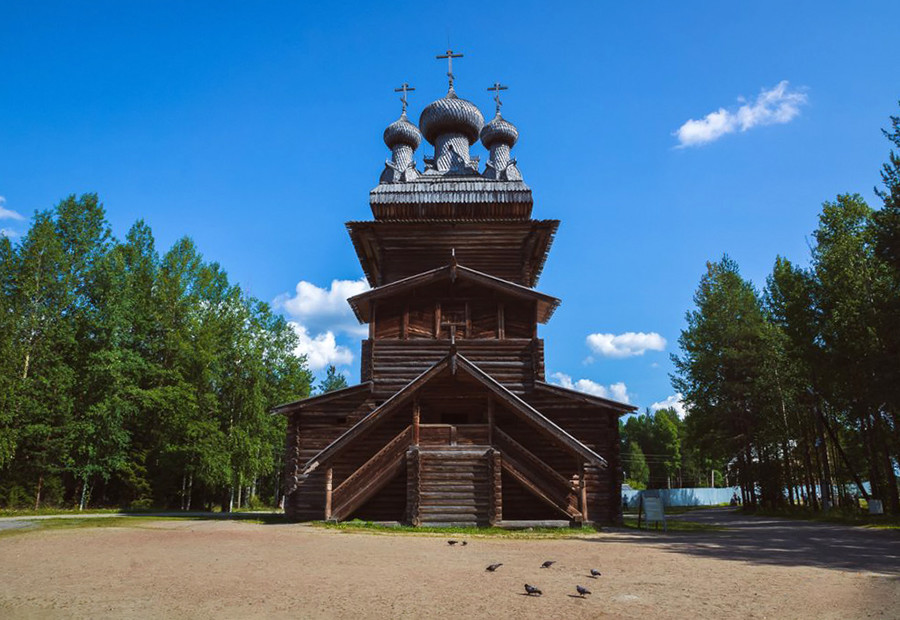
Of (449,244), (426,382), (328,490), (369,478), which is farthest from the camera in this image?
(449,244)

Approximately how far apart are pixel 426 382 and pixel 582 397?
5.78 metres

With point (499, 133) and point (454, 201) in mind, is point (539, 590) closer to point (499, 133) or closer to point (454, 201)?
point (454, 201)

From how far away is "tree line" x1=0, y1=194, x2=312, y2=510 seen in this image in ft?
89.7

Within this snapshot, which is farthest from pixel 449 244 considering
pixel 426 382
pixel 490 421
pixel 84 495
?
pixel 84 495

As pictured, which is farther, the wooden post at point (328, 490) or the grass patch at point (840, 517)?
the grass patch at point (840, 517)

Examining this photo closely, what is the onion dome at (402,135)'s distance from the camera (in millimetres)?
32156

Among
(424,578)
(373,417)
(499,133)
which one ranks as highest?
(499,133)

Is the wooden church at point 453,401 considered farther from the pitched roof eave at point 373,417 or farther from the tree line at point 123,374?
the tree line at point 123,374

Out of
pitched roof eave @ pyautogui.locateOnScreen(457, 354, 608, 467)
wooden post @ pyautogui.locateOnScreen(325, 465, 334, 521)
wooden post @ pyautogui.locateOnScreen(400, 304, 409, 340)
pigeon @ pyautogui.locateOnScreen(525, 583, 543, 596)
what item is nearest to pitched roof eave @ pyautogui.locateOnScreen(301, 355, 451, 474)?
wooden post @ pyautogui.locateOnScreen(325, 465, 334, 521)

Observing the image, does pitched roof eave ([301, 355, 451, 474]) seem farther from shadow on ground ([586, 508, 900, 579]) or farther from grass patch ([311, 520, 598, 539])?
shadow on ground ([586, 508, 900, 579])

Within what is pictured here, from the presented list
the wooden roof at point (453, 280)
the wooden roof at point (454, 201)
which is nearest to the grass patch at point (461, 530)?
the wooden roof at point (453, 280)

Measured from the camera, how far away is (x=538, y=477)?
59.6 ft

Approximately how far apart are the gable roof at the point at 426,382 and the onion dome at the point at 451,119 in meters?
18.4

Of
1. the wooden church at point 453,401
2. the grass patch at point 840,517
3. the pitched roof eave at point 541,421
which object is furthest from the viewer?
the grass patch at point 840,517
